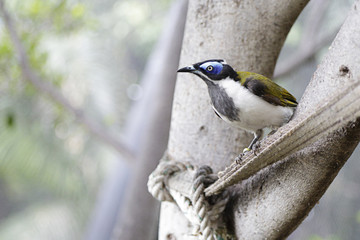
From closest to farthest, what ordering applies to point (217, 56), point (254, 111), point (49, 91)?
point (254, 111) < point (217, 56) < point (49, 91)

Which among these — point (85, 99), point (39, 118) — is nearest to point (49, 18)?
point (39, 118)

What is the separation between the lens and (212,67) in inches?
44.6

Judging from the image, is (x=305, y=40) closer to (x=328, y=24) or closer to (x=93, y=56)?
(x=328, y=24)

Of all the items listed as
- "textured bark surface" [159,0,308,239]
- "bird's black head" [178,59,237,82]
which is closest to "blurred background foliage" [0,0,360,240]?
"textured bark surface" [159,0,308,239]

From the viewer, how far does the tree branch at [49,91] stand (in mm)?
2160

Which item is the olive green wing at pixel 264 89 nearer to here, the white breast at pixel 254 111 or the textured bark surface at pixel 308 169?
the white breast at pixel 254 111

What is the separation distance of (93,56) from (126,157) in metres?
1.90

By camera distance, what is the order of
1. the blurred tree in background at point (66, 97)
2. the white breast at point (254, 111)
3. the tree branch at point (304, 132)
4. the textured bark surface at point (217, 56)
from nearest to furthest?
the tree branch at point (304, 132) → the white breast at point (254, 111) → the textured bark surface at point (217, 56) → the blurred tree in background at point (66, 97)

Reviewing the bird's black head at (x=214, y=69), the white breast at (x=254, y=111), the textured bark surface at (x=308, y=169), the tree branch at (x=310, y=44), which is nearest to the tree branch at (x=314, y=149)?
the textured bark surface at (x=308, y=169)

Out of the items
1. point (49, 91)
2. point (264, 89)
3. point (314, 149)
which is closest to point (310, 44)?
point (49, 91)

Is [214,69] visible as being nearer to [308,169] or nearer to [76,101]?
[308,169]

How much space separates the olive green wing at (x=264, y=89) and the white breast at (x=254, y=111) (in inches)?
0.4

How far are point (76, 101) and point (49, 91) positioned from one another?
2225mm

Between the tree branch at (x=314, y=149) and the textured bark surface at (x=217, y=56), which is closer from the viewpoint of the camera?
the tree branch at (x=314, y=149)
